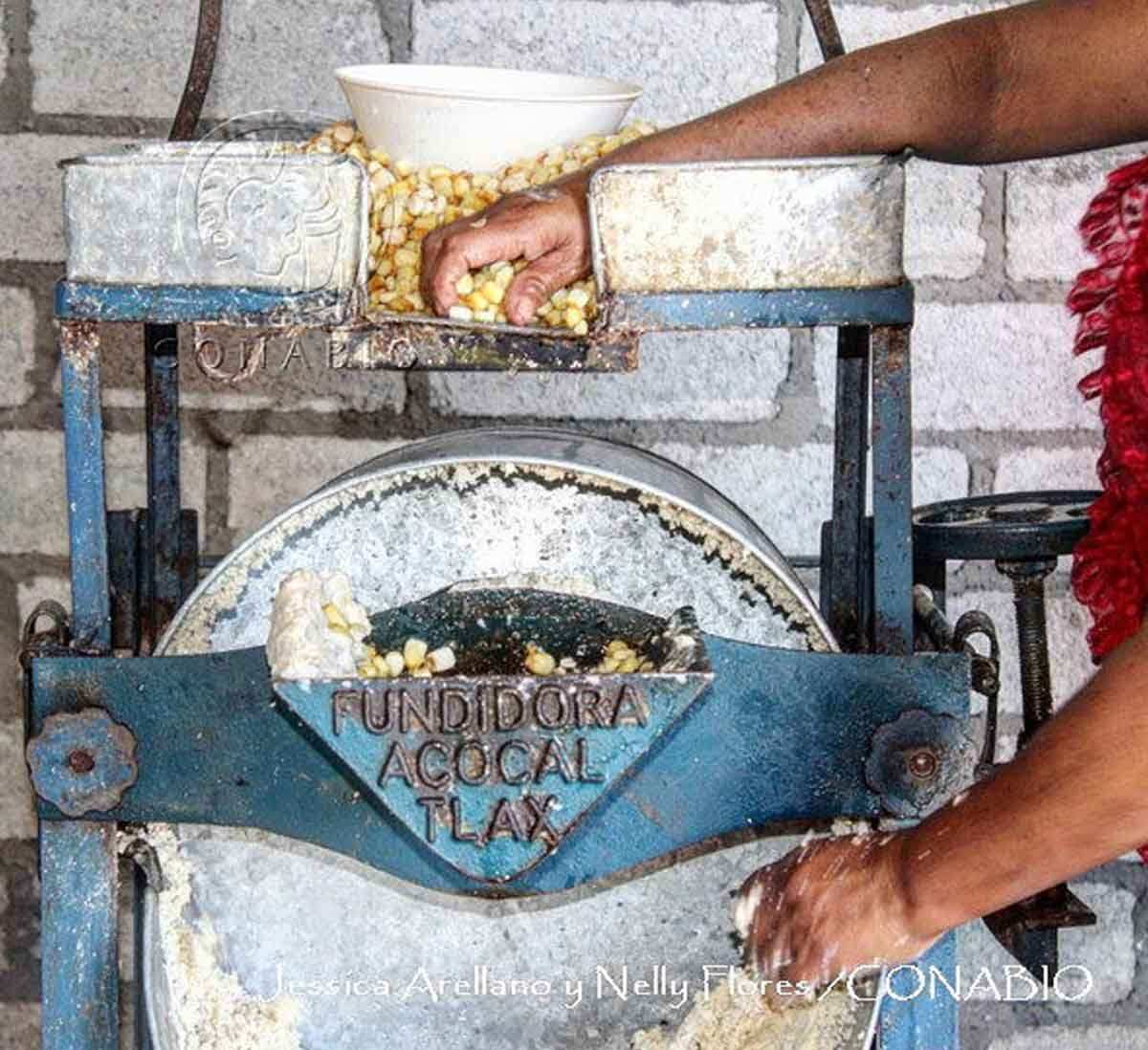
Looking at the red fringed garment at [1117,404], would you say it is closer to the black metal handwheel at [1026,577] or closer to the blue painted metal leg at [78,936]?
the black metal handwheel at [1026,577]

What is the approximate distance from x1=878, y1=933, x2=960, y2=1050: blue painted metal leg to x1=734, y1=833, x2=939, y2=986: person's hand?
0.43 ft

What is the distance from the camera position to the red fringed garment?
164 cm

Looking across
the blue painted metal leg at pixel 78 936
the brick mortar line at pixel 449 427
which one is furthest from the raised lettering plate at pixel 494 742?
the brick mortar line at pixel 449 427

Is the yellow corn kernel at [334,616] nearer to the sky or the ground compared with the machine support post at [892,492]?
nearer to the ground

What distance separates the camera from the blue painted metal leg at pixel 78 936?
1.53 meters

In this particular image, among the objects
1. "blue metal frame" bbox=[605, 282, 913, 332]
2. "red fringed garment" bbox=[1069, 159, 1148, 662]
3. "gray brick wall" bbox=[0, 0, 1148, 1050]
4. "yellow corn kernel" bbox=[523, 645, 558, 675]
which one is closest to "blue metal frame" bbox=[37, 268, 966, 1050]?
"blue metal frame" bbox=[605, 282, 913, 332]

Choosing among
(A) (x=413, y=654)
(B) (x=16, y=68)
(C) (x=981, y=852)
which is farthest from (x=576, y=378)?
(C) (x=981, y=852)

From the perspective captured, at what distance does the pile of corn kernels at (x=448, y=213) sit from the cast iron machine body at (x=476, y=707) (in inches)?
1.2

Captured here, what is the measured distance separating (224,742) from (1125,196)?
950 mm

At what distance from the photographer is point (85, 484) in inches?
60.3

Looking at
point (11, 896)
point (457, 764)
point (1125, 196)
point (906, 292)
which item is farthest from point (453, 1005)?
point (11, 896)

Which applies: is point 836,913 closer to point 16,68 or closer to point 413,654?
point 413,654

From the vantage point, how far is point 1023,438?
8.35 feet

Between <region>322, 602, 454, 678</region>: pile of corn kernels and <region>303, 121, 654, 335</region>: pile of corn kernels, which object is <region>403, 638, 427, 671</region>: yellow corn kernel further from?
<region>303, 121, 654, 335</region>: pile of corn kernels
